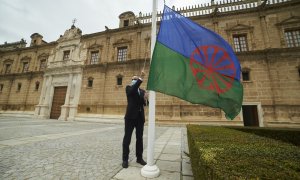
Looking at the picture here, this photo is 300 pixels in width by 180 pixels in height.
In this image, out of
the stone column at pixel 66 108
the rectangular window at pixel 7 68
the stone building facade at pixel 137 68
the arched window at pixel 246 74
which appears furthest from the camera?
the rectangular window at pixel 7 68

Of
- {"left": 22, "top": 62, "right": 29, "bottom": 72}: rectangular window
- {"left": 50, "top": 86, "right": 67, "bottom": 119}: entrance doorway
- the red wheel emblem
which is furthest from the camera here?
{"left": 22, "top": 62, "right": 29, "bottom": 72}: rectangular window

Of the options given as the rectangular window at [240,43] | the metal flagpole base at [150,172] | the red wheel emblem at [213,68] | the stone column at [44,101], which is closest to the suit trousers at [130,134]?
the metal flagpole base at [150,172]

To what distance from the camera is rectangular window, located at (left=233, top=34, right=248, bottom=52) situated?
14.5 metres

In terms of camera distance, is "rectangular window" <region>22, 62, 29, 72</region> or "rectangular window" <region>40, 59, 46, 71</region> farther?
"rectangular window" <region>22, 62, 29, 72</region>

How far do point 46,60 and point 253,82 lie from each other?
84.6 ft

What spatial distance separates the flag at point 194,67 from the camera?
125 inches

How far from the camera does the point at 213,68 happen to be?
3566 millimetres

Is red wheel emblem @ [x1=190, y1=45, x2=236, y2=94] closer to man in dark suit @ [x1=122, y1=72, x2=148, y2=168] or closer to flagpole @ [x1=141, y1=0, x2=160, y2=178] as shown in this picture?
flagpole @ [x1=141, y1=0, x2=160, y2=178]

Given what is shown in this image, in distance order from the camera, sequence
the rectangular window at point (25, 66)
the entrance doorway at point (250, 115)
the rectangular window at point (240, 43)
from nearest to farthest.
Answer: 1. the entrance doorway at point (250, 115)
2. the rectangular window at point (240, 43)
3. the rectangular window at point (25, 66)

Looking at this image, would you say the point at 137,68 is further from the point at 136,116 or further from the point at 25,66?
the point at 25,66

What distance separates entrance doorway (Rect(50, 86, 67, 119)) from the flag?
19351 millimetres

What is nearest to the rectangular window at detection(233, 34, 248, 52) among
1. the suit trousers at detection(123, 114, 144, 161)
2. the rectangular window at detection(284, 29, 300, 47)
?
the rectangular window at detection(284, 29, 300, 47)

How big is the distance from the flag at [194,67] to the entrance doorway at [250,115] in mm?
11982

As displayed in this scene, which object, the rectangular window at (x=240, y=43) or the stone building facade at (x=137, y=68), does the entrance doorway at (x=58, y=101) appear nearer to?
the stone building facade at (x=137, y=68)
